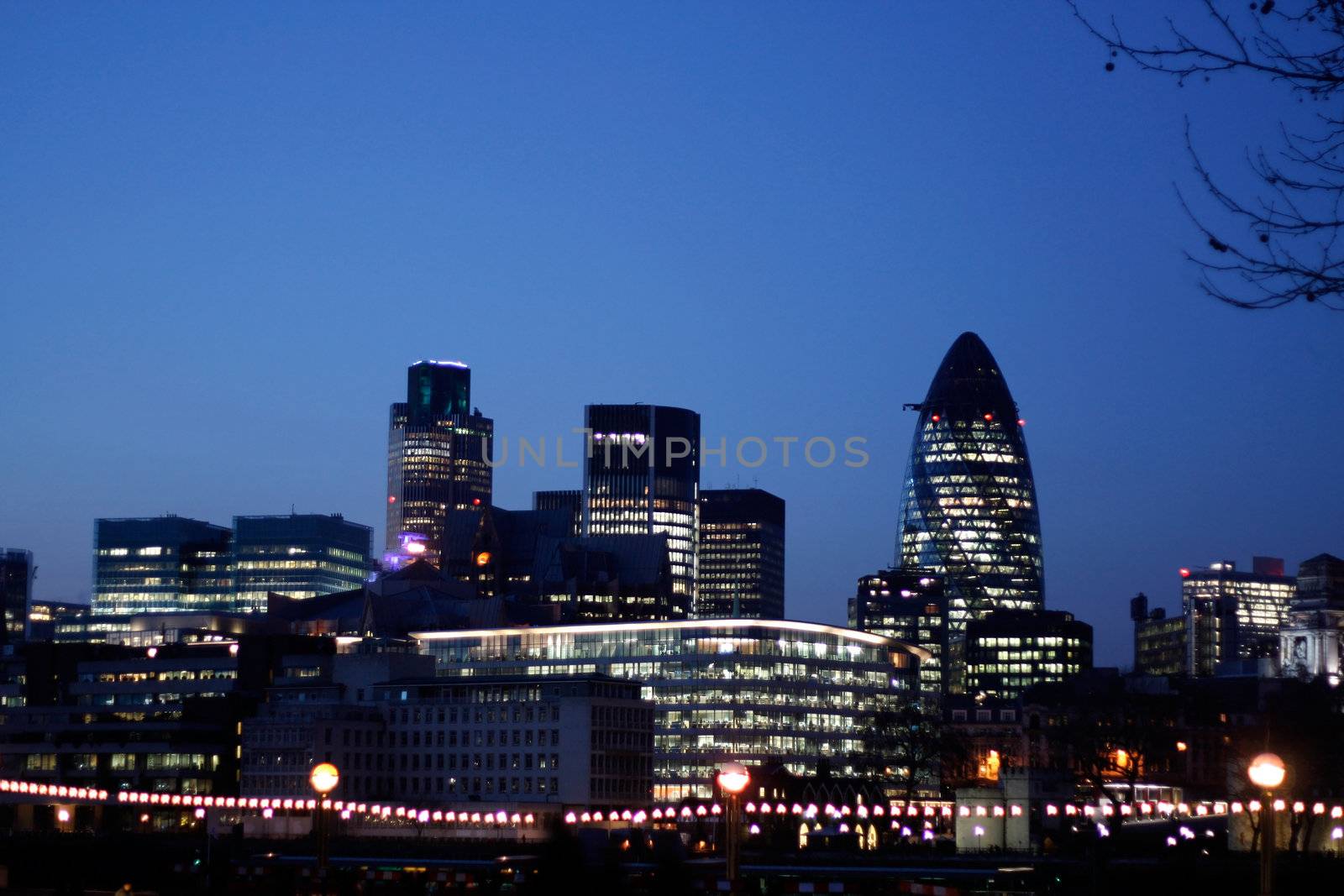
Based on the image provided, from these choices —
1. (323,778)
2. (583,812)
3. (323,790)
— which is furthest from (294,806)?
(323,778)

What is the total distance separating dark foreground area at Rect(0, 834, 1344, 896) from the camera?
1417 inches

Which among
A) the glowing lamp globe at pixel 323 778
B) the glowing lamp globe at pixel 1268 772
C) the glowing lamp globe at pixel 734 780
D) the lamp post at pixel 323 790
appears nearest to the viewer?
the glowing lamp globe at pixel 1268 772

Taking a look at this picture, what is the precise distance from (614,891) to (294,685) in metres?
160

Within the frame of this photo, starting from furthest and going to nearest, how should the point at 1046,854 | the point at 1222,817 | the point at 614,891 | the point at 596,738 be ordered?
1. the point at 596,738
2. the point at 1222,817
3. the point at 1046,854
4. the point at 614,891

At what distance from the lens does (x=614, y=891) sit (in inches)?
1272

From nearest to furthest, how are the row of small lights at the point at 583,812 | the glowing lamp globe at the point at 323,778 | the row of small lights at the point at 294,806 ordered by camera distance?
the glowing lamp globe at the point at 323,778
the row of small lights at the point at 583,812
the row of small lights at the point at 294,806

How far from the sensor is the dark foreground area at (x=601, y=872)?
1417 inches

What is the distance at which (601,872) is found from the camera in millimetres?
32812

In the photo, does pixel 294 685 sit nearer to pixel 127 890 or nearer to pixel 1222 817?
pixel 1222 817

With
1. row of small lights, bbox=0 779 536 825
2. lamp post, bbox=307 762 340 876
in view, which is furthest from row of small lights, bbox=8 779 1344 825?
lamp post, bbox=307 762 340 876

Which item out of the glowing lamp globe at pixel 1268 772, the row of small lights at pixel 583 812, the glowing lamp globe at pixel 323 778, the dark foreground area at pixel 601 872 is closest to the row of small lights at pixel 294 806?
the row of small lights at pixel 583 812

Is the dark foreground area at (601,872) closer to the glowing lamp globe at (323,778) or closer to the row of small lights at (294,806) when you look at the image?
the glowing lamp globe at (323,778)

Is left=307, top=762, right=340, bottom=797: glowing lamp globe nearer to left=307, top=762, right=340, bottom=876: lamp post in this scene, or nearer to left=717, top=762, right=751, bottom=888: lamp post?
left=307, top=762, right=340, bottom=876: lamp post

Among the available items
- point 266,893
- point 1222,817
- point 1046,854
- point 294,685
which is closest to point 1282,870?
point 1046,854
